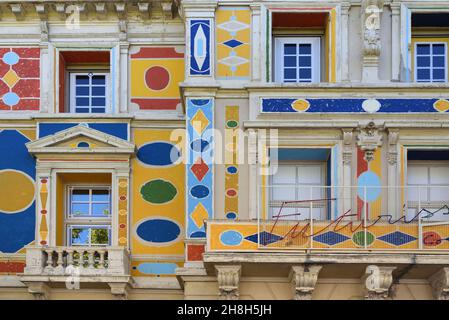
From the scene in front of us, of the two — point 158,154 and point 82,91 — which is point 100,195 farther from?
point 82,91

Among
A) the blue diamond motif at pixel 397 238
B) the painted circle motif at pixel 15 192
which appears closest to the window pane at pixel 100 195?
the painted circle motif at pixel 15 192

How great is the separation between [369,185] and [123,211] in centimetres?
577

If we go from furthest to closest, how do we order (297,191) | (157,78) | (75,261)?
(157,78)
(297,191)
(75,261)

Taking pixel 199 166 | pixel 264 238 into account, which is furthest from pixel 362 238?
pixel 199 166

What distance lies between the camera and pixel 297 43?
97.6ft

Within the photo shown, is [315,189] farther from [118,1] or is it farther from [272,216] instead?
[118,1]

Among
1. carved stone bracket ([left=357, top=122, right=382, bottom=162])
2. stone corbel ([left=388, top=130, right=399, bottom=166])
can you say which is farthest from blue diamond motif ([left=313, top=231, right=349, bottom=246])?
stone corbel ([left=388, top=130, right=399, bottom=166])

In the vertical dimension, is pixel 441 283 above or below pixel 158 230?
below

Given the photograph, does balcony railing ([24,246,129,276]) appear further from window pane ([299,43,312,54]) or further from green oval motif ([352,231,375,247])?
window pane ([299,43,312,54])

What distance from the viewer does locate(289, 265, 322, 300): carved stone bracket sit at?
26.7m

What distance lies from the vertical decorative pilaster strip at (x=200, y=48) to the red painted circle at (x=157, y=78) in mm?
1966

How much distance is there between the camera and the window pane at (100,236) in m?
30.1

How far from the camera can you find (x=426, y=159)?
2914cm

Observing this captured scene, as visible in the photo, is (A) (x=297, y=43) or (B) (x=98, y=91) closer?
(A) (x=297, y=43)
